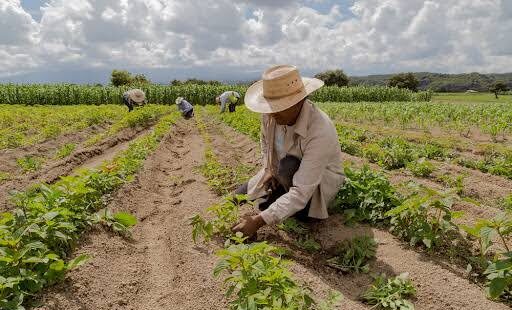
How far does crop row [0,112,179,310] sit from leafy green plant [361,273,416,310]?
82.4 inches

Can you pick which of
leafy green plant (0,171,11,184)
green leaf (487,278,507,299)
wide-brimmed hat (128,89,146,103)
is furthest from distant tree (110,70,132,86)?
green leaf (487,278,507,299)

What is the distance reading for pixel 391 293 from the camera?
3.09 meters

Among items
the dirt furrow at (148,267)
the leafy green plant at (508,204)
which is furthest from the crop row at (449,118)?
the dirt furrow at (148,267)

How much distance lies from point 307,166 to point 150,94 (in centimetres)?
3367

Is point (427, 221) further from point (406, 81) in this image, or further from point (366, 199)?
point (406, 81)

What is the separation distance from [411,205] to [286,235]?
1252mm

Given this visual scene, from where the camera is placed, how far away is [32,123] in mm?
15000

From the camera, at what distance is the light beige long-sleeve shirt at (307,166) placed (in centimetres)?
346

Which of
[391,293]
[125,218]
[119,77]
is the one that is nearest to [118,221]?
[125,218]

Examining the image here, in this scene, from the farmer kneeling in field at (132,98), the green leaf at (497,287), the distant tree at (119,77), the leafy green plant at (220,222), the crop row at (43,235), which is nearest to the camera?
the green leaf at (497,287)

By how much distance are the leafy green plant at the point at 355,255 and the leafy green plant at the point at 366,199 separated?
415 mm

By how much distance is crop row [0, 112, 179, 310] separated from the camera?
2.76m

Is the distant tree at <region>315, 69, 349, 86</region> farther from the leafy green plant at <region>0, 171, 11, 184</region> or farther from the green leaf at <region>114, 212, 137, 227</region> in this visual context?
the green leaf at <region>114, 212, 137, 227</region>

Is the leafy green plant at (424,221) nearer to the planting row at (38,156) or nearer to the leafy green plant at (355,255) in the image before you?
the leafy green plant at (355,255)
